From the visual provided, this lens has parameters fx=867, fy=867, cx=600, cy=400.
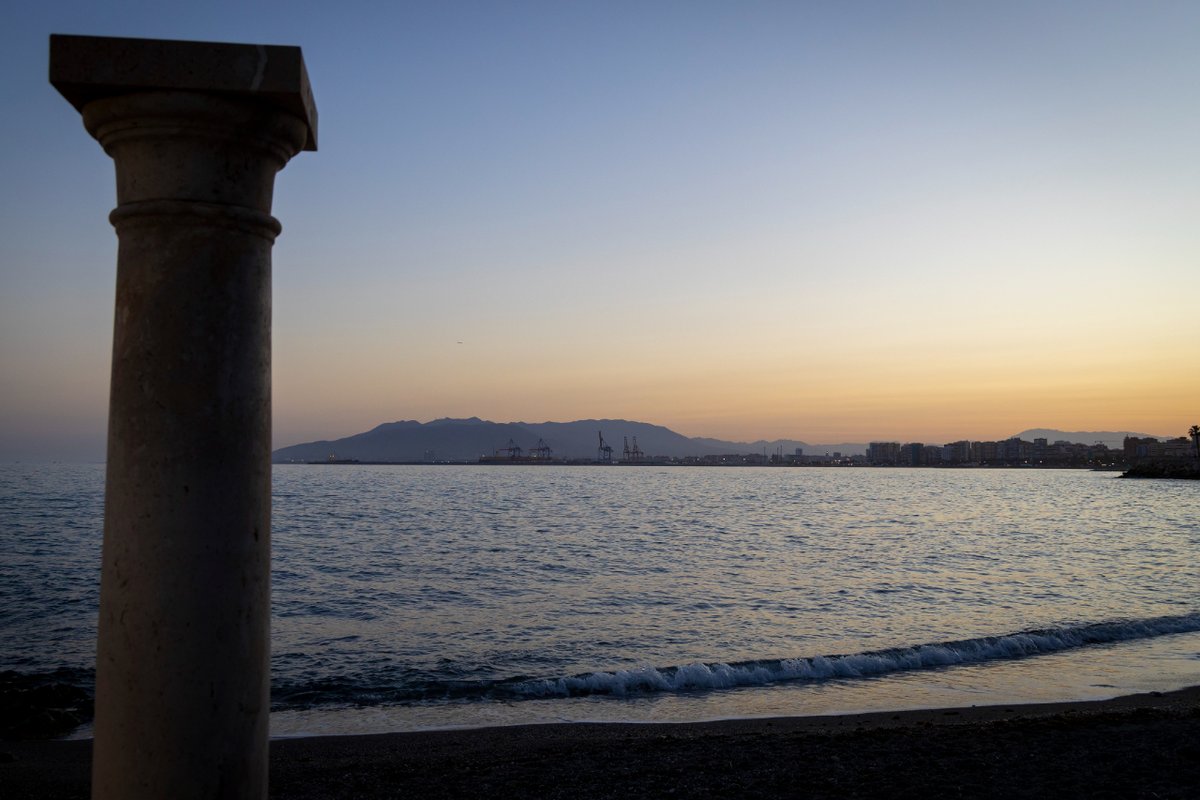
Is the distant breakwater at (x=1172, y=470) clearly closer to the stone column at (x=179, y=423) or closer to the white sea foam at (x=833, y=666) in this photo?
the white sea foam at (x=833, y=666)

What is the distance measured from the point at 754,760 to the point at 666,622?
33.0 ft

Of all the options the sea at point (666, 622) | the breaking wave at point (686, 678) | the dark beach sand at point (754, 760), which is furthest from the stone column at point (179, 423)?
the breaking wave at point (686, 678)

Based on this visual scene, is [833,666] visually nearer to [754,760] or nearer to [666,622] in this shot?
[666,622]

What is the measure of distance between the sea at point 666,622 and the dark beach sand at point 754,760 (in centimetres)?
115

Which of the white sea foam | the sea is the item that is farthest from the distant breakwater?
the white sea foam

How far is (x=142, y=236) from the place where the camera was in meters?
2.55

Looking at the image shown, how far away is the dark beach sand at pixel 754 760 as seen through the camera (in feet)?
22.2

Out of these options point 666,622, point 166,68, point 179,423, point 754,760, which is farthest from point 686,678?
point 166,68

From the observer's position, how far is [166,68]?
2.52 meters

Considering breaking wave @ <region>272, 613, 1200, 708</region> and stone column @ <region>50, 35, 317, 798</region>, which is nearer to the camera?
stone column @ <region>50, 35, 317, 798</region>

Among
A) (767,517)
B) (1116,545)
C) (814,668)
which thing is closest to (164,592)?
(814,668)

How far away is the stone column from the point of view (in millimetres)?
2484

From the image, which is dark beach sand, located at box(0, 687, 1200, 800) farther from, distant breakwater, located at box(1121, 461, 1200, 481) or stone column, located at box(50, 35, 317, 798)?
distant breakwater, located at box(1121, 461, 1200, 481)

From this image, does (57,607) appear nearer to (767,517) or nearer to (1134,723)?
(1134,723)
